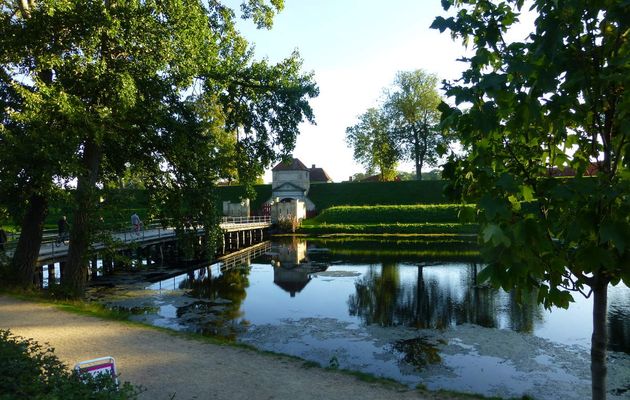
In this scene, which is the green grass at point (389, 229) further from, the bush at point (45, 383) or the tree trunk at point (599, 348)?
the bush at point (45, 383)

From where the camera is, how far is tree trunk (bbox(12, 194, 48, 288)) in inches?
639

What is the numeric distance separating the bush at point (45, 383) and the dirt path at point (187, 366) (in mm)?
2825

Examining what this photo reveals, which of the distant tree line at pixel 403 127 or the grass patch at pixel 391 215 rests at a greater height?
the distant tree line at pixel 403 127

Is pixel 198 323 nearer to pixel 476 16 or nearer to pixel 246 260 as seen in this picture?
pixel 476 16

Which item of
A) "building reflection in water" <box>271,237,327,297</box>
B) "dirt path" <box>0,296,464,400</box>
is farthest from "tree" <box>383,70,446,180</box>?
"dirt path" <box>0,296,464,400</box>

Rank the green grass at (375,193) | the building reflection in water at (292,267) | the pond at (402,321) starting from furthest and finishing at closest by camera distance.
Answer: the green grass at (375,193)
the building reflection in water at (292,267)
the pond at (402,321)

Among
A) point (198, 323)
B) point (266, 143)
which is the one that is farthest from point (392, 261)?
point (198, 323)

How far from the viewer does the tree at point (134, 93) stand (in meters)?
12.0

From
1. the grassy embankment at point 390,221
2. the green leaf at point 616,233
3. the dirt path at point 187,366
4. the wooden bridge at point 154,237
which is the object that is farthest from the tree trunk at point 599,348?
the grassy embankment at point 390,221

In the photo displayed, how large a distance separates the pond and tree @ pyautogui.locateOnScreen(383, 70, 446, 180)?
39.0 metres

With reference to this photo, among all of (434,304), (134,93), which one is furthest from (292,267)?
Answer: (134,93)

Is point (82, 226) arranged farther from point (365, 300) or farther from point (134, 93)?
point (365, 300)

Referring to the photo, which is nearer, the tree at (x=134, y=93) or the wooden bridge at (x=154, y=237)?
the tree at (x=134, y=93)

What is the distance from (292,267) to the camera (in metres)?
26.5
